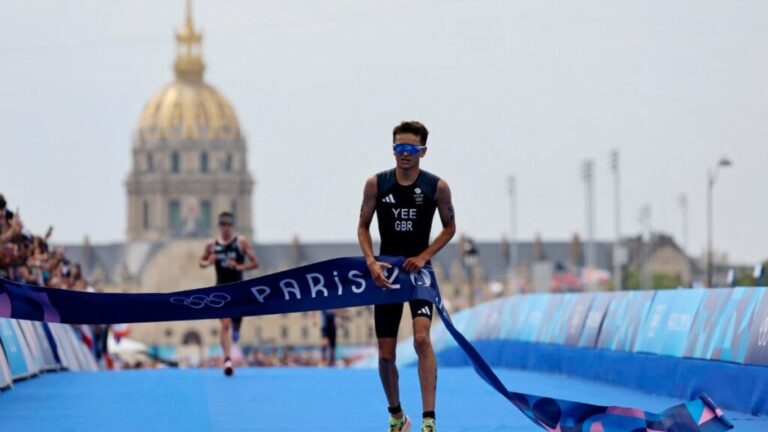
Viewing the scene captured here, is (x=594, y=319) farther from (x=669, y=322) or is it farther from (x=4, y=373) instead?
(x=4, y=373)

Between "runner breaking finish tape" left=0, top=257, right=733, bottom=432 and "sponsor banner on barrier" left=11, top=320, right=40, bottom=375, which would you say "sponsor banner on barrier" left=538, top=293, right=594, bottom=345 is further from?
"runner breaking finish tape" left=0, top=257, right=733, bottom=432

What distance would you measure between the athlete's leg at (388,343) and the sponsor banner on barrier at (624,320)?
7.19 meters

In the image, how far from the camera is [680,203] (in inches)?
5477

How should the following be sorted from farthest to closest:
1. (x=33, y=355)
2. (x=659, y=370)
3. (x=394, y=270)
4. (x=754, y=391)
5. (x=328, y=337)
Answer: (x=328, y=337)
(x=33, y=355)
(x=659, y=370)
(x=754, y=391)
(x=394, y=270)

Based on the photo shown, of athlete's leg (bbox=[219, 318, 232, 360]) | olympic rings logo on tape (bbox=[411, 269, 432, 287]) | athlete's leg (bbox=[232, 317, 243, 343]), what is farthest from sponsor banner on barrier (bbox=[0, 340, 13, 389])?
olympic rings logo on tape (bbox=[411, 269, 432, 287])

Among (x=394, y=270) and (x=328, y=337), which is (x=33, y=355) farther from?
(x=328, y=337)

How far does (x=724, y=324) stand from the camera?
16500mm

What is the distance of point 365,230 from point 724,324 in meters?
4.72

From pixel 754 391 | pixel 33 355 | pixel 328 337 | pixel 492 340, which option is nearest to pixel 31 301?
pixel 754 391

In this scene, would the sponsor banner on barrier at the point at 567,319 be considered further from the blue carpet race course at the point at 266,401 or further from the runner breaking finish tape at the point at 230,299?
the runner breaking finish tape at the point at 230,299

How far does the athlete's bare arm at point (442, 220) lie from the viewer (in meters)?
12.5

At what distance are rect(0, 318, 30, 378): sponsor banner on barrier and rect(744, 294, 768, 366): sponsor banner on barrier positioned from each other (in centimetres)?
653

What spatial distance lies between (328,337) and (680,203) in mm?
106699

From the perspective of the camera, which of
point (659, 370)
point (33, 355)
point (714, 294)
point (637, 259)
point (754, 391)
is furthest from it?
point (637, 259)
